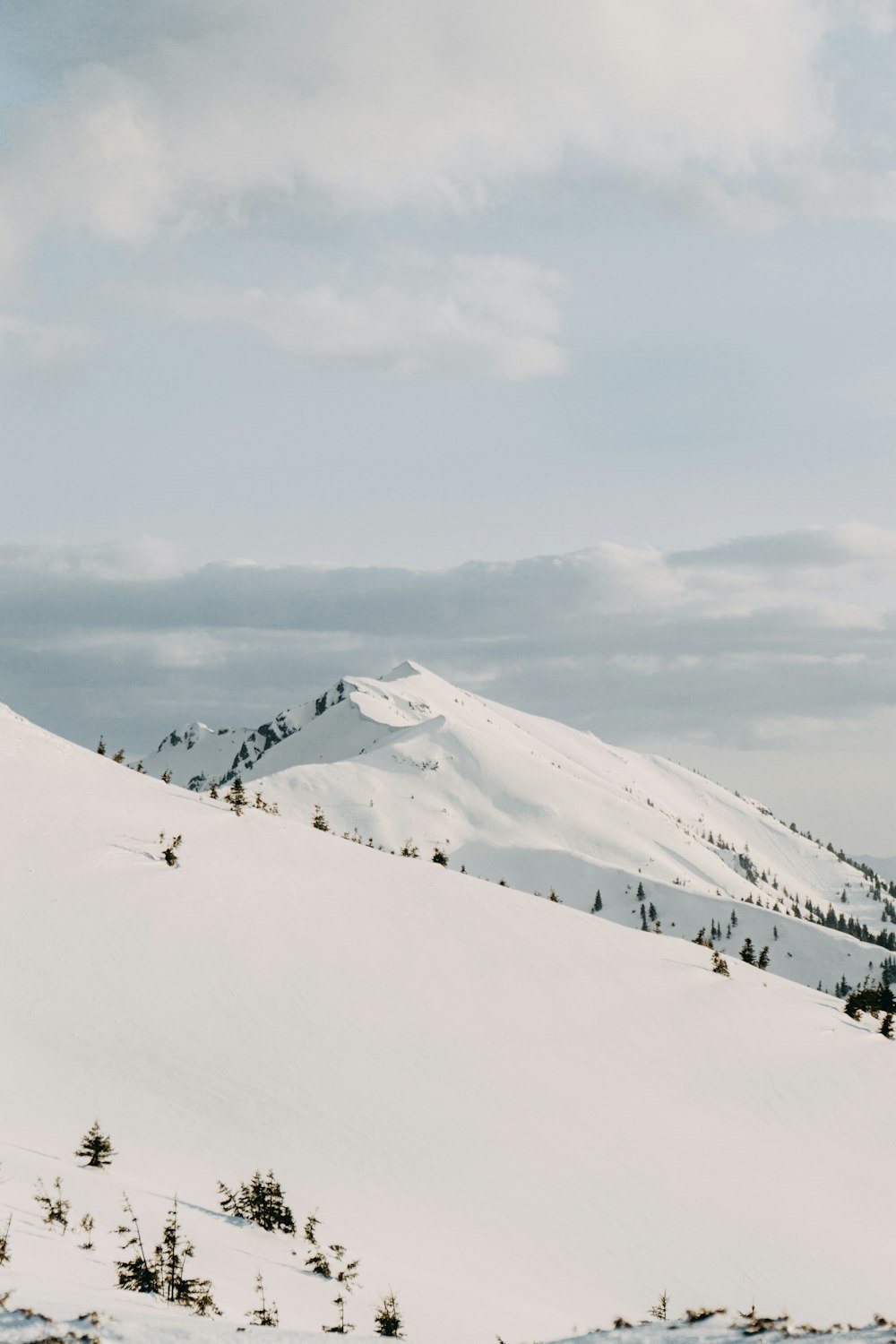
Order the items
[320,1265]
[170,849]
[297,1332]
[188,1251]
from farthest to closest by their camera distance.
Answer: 1. [170,849]
2. [320,1265]
3. [188,1251]
4. [297,1332]

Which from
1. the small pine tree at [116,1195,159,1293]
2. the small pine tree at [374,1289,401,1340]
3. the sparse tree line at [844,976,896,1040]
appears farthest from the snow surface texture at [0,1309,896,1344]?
the sparse tree line at [844,976,896,1040]

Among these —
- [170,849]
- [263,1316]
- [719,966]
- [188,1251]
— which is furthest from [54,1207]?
[719,966]

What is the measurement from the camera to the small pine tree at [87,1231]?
14.7 meters

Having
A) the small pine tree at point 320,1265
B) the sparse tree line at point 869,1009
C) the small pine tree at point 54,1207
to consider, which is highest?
the sparse tree line at point 869,1009

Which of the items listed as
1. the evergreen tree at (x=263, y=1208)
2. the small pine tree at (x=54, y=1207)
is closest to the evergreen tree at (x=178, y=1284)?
the small pine tree at (x=54, y=1207)

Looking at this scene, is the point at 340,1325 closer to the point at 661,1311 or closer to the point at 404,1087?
the point at 661,1311

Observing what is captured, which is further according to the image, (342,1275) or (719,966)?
(719,966)

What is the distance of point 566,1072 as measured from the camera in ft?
99.2

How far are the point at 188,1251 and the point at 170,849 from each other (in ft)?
79.3

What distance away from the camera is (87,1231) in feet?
50.5

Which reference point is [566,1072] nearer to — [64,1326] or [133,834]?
[133,834]

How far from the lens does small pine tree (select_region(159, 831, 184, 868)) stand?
3681cm

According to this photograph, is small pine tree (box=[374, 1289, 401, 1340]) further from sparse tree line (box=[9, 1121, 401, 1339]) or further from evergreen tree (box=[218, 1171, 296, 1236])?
evergreen tree (box=[218, 1171, 296, 1236])

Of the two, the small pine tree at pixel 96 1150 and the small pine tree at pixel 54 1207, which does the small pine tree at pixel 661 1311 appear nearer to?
the small pine tree at pixel 54 1207
